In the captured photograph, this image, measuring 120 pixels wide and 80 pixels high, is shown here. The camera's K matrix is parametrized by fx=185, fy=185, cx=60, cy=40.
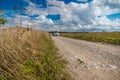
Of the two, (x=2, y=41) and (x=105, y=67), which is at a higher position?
(x=2, y=41)

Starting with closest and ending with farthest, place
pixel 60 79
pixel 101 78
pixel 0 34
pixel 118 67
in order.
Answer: pixel 60 79
pixel 101 78
pixel 0 34
pixel 118 67

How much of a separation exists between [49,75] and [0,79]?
125 cm

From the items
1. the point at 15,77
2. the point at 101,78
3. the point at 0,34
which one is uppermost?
the point at 0,34

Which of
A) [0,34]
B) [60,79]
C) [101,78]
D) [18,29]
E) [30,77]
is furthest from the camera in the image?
[18,29]

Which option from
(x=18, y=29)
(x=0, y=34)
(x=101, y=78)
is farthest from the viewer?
(x=18, y=29)

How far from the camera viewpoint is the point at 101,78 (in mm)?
4926

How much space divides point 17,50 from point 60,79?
142cm

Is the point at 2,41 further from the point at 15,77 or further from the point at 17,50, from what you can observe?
the point at 15,77

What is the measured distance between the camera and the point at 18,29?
23.4ft

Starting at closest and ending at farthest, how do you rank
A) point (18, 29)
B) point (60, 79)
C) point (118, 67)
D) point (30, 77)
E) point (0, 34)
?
1. point (30, 77)
2. point (60, 79)
3. point (0, 34)
4. point (118, 67)
5. point (18, 29)

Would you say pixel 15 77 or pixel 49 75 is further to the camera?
pixel 49 75

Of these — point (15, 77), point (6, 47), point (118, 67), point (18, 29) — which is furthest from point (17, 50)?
point (118, 67)

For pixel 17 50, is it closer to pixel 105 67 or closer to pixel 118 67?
pixel 105 67

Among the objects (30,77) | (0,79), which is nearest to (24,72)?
(30,77)
